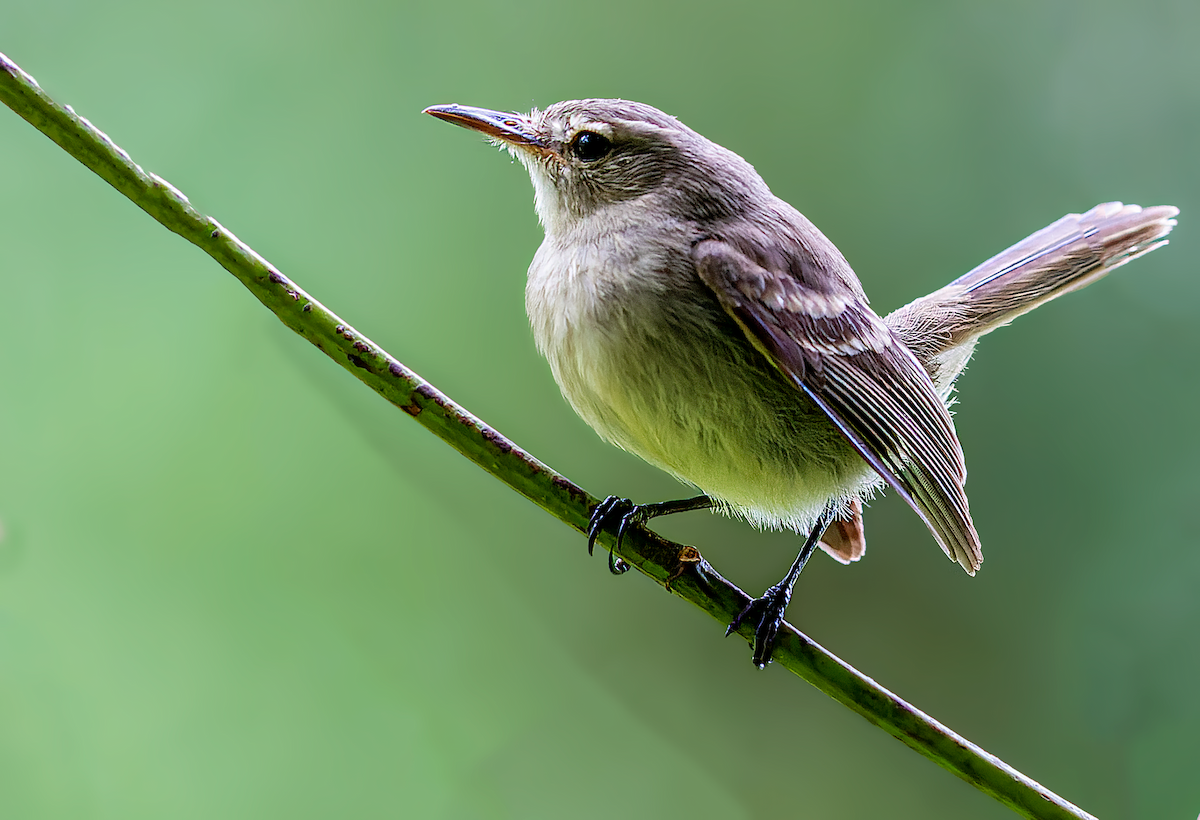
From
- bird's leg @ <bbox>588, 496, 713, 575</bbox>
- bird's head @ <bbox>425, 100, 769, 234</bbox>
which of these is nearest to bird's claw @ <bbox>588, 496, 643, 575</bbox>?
bird's leg @ <bbox>588, 496, 713, 575</bbox>

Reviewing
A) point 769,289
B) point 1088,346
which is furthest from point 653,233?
point 1088,346

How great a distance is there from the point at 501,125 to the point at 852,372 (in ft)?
3.33

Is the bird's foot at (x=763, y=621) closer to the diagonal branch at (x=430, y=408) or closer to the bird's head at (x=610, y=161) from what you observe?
the diagonal branch at (x=430, y=408)

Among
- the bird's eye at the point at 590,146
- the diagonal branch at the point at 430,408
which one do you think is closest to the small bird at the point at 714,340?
the bird's eye at the point at 590,146

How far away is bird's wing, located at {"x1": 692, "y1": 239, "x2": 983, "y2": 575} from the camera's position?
2.16 meters

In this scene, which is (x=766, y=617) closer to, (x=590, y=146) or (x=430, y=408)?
(x=430, y=408)

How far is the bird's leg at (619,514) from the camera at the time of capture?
6.55ft

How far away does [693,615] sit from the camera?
412 cm

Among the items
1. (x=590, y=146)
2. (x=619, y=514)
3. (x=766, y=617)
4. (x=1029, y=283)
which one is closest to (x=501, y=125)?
(x=590, y=146)

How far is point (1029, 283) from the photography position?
121 inches

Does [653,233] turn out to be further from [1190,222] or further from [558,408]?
[1190,222]

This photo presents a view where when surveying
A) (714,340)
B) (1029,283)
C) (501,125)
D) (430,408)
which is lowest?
(430,408)

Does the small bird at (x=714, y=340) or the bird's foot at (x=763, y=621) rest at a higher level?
the small bird at (x=714, y=340)

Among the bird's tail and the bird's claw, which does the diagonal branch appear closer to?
the bird's claw
